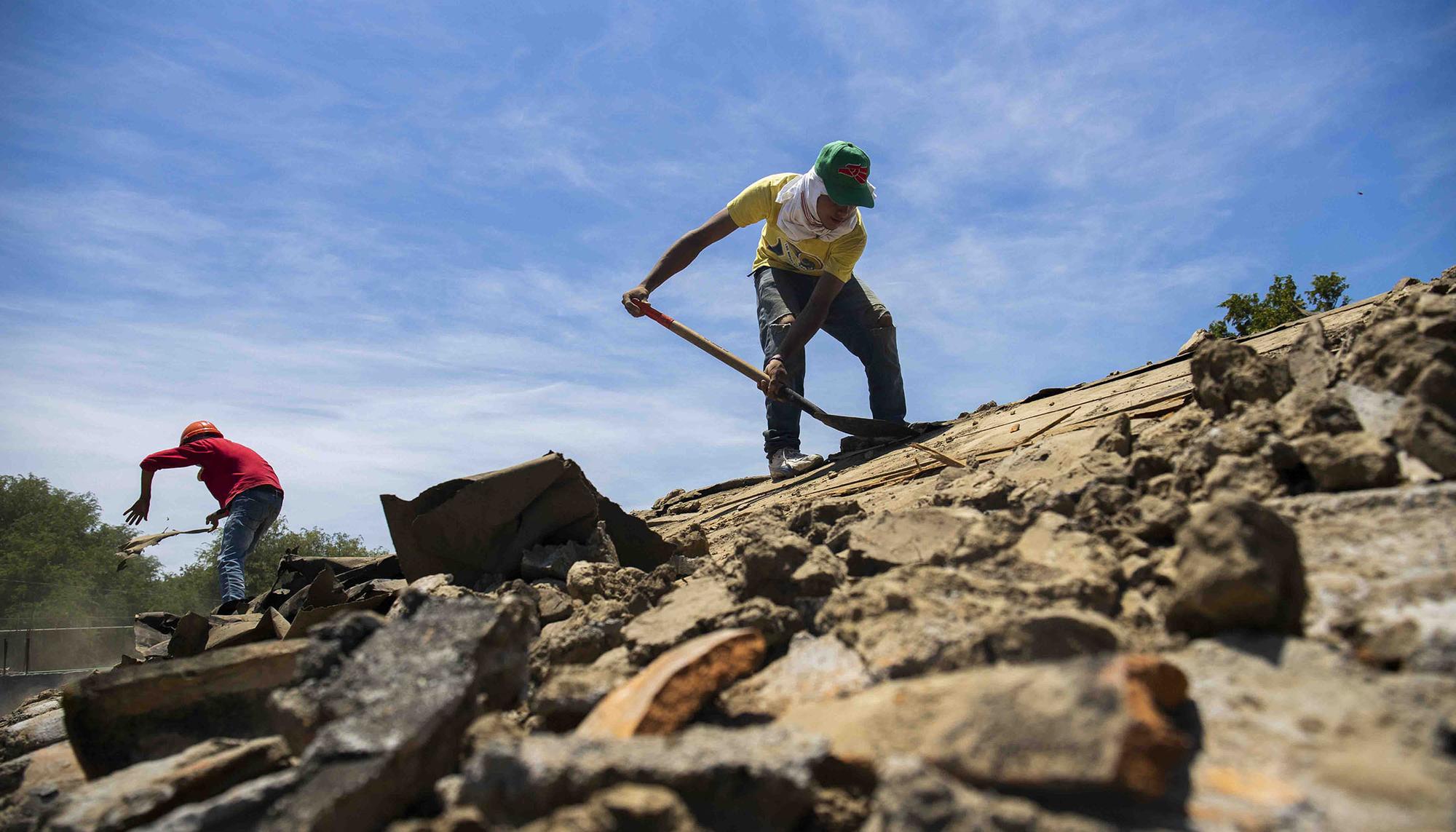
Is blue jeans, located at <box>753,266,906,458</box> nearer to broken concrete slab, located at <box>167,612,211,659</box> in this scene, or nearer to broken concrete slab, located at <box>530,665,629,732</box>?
broken concrete slab, located at <box>167,612,211,659</box>

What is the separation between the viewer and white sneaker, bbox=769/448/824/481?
5.76m

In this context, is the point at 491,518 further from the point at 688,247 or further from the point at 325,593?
the point at 688,247

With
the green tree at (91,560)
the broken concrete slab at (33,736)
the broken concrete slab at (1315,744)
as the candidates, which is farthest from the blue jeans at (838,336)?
the green tree at (91,560)

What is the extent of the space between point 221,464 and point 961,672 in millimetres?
6457

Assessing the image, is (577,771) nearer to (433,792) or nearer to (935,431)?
(433,792)

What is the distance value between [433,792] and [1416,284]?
4.25 m

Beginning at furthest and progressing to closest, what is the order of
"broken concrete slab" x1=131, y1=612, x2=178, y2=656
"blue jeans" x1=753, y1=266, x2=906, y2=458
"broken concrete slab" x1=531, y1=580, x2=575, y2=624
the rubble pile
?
"blue jeans" x1=753, y1=266, x2=906, y2=458 → "broken concrete slab" x1=131, y1=612, x2=178, y2=656 → "broken concrete slab" x1=531, y1=580, x2=575, y2=624 → the rubble pile

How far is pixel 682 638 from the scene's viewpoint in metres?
2.20

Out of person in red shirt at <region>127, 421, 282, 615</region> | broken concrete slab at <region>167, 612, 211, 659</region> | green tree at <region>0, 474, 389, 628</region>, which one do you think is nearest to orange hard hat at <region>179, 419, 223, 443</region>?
person in red shirt at <region>127, 421, 282, 615</region>

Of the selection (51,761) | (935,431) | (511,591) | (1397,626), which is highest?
(935,431)

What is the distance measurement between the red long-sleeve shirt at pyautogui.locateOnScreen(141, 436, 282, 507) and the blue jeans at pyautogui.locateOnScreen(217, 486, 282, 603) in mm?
66

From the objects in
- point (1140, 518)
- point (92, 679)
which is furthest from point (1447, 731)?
point (92, 679)

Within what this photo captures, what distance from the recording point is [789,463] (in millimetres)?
5871

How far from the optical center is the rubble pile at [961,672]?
1237 mm
